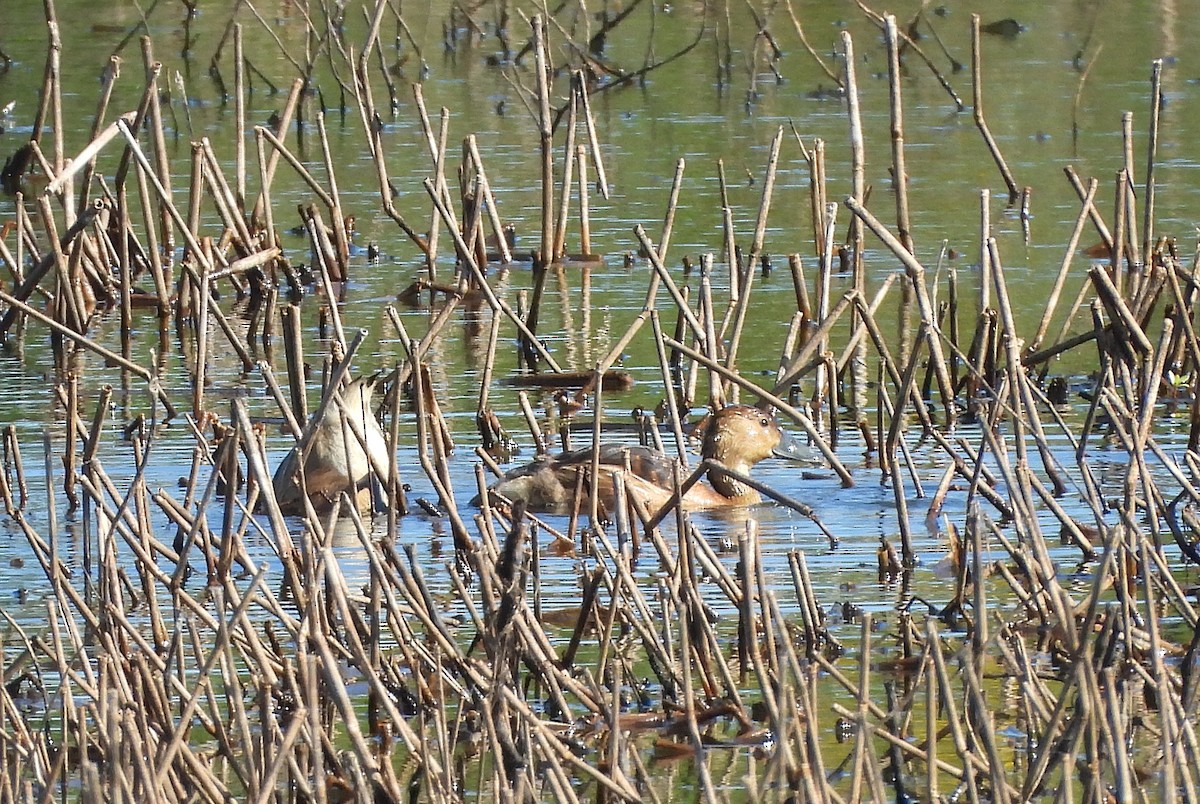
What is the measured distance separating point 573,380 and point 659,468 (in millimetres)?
1660

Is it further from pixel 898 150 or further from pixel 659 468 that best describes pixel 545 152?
pixel 659 468

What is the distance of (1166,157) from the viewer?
48.8ft

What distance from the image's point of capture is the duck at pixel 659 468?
24.3ft

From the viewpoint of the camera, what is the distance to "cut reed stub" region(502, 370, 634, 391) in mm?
9164

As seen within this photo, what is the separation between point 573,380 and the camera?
362 inches

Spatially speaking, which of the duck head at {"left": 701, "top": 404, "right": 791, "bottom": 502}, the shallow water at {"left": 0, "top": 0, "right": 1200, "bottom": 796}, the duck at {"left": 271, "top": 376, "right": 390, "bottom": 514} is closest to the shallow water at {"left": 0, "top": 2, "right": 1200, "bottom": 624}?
the shallow water at {"left": 0, "top": 0, "right": 1200, "bottom": 796}

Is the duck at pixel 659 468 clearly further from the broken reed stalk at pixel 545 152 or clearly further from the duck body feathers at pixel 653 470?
the broken reed stalk at pixel 545 152

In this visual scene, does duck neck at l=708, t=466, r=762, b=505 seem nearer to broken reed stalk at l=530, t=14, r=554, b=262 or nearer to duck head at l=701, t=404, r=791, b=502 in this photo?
duck head at l=701, t=404, r=791, b=502

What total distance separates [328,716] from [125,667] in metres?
0.46

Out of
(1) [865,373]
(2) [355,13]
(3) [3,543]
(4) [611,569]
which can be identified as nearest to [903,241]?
(1) [865,373]

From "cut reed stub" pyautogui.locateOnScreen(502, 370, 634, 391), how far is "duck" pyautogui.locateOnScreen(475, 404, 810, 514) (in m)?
0.86

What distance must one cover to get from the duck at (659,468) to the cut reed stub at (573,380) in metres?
0.86

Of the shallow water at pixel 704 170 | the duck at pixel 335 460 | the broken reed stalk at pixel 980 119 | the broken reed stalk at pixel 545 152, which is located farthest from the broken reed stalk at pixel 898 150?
the duck at pixel 335 460

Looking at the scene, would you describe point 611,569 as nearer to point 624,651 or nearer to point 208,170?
point 624,651
